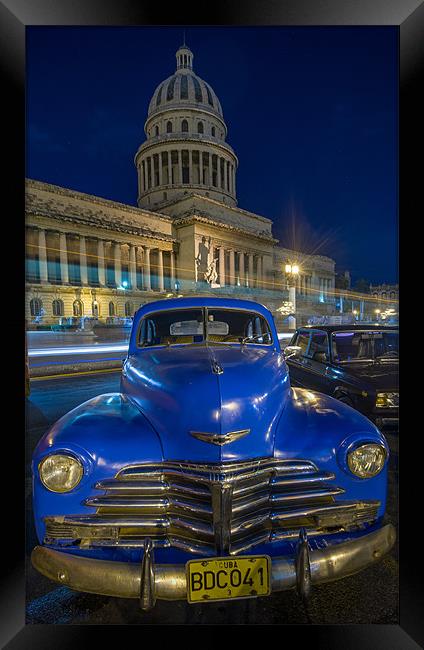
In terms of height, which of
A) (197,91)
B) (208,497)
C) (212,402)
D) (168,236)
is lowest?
(208,497)

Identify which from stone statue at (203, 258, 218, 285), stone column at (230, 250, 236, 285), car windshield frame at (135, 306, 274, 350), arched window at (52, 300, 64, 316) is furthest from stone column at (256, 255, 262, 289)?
car windshield frame at (135, 306, 274, 350)

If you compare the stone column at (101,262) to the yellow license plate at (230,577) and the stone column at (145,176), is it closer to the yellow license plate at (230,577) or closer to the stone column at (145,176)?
the stone column at (145,176)

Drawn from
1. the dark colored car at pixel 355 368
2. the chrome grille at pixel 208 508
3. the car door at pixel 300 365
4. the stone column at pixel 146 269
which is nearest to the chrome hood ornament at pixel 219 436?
the chrome grille at pixel 208 508

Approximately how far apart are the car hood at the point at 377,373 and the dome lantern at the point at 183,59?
65638 mm

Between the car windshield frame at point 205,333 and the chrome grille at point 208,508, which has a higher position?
the car windshield frame at point 205,333

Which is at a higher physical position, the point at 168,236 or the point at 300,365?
the point at 168,236

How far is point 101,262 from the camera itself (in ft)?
138

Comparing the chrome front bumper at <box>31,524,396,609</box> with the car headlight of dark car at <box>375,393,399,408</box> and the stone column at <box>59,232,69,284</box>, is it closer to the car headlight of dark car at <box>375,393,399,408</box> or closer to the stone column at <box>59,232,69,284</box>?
the car headlight of dark car at <box>375,393,399,408</box>

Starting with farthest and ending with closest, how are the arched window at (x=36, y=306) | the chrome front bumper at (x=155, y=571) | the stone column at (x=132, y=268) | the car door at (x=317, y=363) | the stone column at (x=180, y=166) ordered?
the stone column at (x=180, y=166), the stone column at (x=132, y=268), the arched window at (x=36, y=306), the car door at (x=317, y=363), the chrome front bumper at (x=155, y=571)

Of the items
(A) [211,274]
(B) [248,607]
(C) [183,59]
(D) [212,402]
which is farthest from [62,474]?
(C) [183,59]

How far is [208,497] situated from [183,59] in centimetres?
7200

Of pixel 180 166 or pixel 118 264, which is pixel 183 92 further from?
pixel 118 264

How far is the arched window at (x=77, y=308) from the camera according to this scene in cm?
3888

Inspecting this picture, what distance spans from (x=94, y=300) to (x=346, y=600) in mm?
40847
